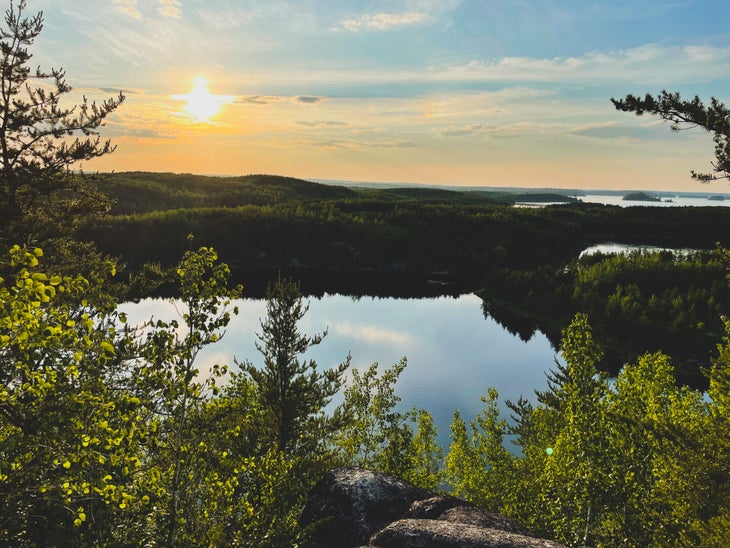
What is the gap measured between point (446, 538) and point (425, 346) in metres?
70.7

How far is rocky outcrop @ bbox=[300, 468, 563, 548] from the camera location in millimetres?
13773

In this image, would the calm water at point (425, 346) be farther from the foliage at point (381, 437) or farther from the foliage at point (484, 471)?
the foliage at point (381, 437)

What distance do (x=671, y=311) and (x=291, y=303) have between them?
74.5m

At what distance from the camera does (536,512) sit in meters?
21.5

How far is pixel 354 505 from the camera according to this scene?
1677cm

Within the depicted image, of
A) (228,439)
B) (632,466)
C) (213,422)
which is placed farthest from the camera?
(228,439)

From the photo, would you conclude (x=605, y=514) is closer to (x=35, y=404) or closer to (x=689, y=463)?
(x=689, y=463)

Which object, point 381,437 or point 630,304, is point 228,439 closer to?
Answer: point 381,437

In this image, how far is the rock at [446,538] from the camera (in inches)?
494

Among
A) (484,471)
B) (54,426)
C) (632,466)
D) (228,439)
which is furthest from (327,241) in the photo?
(54,426)

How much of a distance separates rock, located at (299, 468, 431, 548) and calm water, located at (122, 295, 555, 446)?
102 ft

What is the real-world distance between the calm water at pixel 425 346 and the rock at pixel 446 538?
115 feet

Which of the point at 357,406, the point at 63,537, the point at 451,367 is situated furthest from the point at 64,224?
the point at 451,367

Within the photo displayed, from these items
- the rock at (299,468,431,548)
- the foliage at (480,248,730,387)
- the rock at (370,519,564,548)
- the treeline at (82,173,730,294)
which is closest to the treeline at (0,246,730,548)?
the rock at (299,468,431,548)
